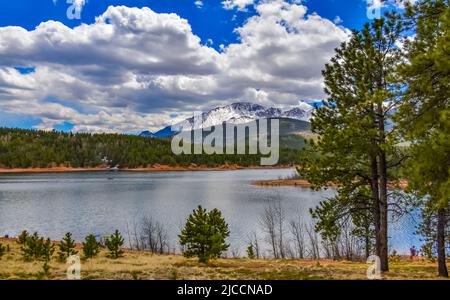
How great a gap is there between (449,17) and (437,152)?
163 inches

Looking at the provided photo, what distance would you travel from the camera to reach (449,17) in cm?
1120

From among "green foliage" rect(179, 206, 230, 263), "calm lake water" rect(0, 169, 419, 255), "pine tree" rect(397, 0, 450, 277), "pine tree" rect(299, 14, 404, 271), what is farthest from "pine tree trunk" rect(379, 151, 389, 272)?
"calm lake water" rect(0, 169, 419, 255)

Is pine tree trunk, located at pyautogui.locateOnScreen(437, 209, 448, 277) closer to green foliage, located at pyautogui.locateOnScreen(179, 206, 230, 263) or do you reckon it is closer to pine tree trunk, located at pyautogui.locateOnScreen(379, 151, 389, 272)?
pine tree trunk, located at pyautogui.locateOnScreen(379, 151, 389, 272)

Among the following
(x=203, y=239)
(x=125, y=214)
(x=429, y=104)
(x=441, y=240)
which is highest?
(x=429, y=104)

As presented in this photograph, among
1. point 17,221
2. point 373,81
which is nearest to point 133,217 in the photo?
point 17,221

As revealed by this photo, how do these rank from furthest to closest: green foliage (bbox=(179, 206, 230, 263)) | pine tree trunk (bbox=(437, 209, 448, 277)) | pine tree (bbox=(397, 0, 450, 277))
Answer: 1. green foliage (bbox=(179, 206, 230, 263))
2. pine tree trunk (bbox=(437, 209, 448, 277))
3. pine tree (bbox=(397, 0, 450, 277))

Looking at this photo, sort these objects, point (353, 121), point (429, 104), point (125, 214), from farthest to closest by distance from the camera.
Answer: point (125, 214) → point (353, 121) → point (429, 104)

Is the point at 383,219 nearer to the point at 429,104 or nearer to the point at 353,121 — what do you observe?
the point at 353,121

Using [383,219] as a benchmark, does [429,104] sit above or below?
above

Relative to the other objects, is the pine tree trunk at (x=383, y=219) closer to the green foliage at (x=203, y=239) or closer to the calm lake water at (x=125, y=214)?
the green foliage at (x=203, y=239)

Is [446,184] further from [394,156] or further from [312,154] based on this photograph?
[312,154]

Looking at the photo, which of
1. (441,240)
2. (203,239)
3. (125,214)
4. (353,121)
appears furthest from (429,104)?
(125,214)
